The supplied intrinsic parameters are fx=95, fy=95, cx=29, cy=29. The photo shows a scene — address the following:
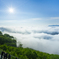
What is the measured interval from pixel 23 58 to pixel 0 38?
54174 mm

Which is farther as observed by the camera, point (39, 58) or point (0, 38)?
point (0, 38)

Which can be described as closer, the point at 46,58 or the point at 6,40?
the point at 46,58

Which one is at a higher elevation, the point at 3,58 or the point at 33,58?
the point at 3,58

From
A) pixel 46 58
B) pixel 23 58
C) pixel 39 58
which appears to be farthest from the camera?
pixel 46 58

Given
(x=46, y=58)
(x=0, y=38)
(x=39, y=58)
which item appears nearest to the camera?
(x=39, y=58)

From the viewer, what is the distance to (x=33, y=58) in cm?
5594

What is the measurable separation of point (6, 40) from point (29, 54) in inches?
1938

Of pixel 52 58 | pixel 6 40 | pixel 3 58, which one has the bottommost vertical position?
pixel 52 58

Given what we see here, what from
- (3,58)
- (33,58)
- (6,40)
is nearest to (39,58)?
(33,58)

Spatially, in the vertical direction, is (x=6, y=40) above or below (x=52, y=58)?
above

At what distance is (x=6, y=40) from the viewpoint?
100812 millimetres

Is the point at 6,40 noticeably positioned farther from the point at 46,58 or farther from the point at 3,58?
the point at 3,58

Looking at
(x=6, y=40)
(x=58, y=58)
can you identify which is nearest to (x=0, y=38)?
(x=6, y=40)

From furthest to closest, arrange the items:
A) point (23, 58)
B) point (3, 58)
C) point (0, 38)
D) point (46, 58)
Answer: point (0, 38), point (46, 58), point (23, 58), point (3, 58)
